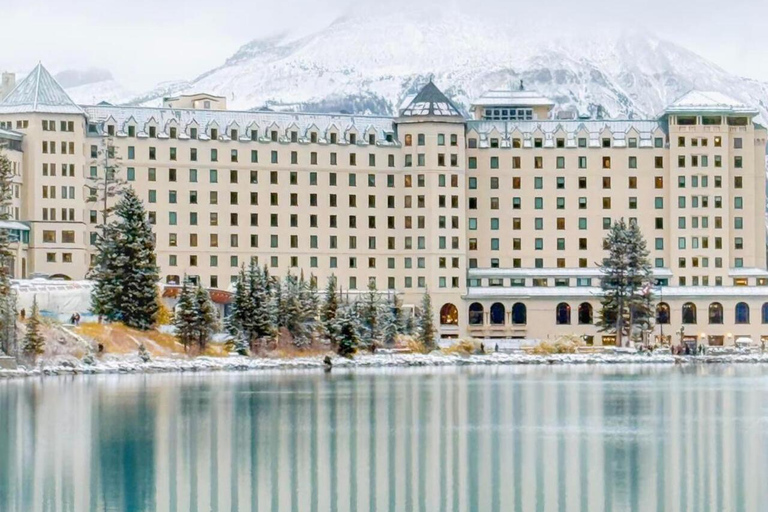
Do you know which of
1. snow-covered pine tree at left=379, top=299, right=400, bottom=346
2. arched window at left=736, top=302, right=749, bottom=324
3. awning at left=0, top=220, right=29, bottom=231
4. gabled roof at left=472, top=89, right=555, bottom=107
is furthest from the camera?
gabled roof at left=472, top=89, right=555, bottom=107

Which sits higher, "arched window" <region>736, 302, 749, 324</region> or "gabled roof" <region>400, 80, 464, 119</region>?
"gabled roof" <region>400, 80, 464, 119</region>

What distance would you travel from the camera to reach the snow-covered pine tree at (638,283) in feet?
530

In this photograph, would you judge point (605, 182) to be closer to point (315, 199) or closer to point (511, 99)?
point (511, 99)

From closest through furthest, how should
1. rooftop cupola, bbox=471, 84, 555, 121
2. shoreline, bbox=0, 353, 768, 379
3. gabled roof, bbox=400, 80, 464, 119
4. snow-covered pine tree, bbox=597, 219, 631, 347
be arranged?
1. shoreline, bbox=0, 353, 768, 379
2. snow-covered pine tree, bbox=597, 219, 631, 347
3. gabled roof, bbox=400, 80, 464, 119
4. rooftop cupola, bbox=471, 84, 555, 121

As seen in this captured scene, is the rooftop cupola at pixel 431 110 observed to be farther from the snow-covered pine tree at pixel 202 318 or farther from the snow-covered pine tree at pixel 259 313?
the snow-covered pine tree at pixel 202 318

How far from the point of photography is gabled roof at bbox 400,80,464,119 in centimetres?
17450

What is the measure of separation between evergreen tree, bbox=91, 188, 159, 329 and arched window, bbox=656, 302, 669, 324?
219ft

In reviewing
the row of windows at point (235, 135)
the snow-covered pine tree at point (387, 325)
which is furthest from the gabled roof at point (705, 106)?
the snow-covered pine tree at point (387, 325)

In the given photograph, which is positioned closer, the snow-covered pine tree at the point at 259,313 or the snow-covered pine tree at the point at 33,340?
the snow-covered pine tree at the point at 33,340

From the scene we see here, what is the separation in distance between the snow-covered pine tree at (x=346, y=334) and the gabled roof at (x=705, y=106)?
5511 centimetres

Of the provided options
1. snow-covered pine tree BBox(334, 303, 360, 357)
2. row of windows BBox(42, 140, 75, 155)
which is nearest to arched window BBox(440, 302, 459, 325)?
snow-covered pine tree BBox(334, 303, 360, 357)

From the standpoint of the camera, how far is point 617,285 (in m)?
162

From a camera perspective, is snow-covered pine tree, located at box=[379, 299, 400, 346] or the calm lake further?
snow-covered pine tree, located at box=[379, 299, 400, 346]

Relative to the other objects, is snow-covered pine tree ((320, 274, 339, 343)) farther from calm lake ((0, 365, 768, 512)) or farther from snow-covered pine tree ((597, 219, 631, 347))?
calm lake ((0, 365, 768, 512))
